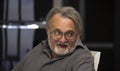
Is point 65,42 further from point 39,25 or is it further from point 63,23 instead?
point 39,25

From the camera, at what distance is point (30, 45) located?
3816 mm

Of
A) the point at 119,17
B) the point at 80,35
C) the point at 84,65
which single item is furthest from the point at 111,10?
the point at 84,65

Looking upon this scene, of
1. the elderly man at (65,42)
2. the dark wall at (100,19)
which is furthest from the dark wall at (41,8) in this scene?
the elderly man at (65,42)

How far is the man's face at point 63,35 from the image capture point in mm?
2164

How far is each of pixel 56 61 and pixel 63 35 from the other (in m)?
0.19

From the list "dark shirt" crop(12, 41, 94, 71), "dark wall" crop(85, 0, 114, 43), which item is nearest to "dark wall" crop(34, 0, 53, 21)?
"dark wall" crop(85, 0, 114, 43)

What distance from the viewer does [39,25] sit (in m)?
3.75

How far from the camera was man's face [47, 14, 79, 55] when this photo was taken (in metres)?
2.16

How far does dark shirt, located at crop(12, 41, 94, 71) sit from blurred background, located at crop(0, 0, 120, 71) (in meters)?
1.30

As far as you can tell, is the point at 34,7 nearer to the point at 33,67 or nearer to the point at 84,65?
the point at 33,67

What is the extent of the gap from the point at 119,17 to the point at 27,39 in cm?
108

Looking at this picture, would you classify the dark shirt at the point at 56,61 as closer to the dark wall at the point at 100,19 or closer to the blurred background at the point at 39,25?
the blurred background at the point at 39,25

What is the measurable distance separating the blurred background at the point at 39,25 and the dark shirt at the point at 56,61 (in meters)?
1.30

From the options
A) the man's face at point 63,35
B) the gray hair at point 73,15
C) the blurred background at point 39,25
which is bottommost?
the blurred background at point 39,25
